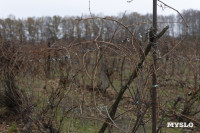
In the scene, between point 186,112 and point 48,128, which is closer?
point 48,128

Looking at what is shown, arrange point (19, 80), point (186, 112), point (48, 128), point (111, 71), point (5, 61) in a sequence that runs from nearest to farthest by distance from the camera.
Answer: point (48, 128) → point (19, 80) → point (5, 61) → point (186, 112) → point (111, 71)

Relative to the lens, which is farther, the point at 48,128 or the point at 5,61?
the point at 5,61

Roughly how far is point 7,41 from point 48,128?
283cm

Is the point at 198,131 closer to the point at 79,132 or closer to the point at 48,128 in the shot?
the point at 79,132

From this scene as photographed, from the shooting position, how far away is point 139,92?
5.33 feet

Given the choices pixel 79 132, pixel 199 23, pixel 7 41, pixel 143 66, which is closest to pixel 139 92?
pixel 143 66

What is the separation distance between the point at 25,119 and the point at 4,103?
1.62m

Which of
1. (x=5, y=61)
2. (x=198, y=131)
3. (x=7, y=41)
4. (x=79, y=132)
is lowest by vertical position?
(x=198, y=131)

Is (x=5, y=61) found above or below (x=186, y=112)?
above

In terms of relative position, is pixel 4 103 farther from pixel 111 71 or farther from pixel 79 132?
pixel 111 71

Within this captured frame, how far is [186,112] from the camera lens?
4.43 meters

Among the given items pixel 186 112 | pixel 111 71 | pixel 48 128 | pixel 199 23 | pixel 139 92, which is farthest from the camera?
pixel 199 23

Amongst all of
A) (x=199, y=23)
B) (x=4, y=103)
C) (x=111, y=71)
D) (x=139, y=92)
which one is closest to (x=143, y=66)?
(x=139, y=92)

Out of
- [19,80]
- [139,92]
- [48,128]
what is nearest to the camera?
[139,92]
